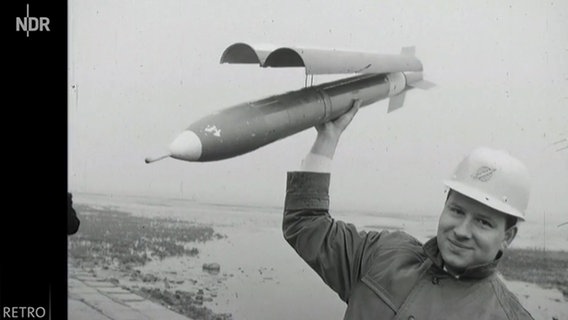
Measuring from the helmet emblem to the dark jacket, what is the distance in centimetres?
19

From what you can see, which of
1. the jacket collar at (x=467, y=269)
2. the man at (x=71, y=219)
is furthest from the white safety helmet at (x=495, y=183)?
the man at (x=71, y=219)

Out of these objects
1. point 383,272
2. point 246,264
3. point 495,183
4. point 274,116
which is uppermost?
point 274,116

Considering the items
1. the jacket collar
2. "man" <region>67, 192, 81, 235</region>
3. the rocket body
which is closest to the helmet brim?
the jacket collar

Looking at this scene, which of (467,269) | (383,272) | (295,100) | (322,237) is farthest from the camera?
(295,100)

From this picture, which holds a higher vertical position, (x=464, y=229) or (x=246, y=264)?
(x=464, y=229)

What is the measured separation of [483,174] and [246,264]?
79 cm

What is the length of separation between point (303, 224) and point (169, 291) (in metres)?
0.53

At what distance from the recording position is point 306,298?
2.06 meters

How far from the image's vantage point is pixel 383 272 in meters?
1.59

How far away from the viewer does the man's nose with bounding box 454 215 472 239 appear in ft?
4.92

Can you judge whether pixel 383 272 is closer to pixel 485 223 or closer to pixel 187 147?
pixel 485 223
